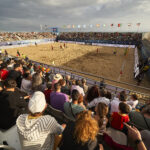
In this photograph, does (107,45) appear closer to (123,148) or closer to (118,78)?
(118,78)

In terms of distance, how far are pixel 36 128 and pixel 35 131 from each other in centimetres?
5

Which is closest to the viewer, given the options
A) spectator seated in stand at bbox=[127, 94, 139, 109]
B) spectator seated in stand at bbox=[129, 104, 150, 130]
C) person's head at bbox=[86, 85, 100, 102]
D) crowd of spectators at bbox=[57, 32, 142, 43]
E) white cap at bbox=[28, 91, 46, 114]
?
white cap at bbox=[28, 91, 46, 114]

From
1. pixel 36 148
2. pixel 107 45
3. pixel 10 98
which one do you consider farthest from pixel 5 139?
pixel 107 45

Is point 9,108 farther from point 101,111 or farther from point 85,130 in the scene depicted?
point 101,111

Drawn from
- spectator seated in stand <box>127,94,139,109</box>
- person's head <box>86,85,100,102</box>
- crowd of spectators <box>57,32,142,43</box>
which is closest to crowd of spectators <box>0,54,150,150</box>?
person's head <box>86,85,100,102</box>

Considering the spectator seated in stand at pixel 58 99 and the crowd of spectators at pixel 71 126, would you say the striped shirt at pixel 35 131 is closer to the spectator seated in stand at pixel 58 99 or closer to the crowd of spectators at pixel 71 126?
the crowd of spectators at pixel 71 126

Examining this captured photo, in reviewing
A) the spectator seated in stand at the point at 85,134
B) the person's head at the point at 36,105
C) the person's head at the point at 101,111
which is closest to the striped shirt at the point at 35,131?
the person's head at the point at 36,105

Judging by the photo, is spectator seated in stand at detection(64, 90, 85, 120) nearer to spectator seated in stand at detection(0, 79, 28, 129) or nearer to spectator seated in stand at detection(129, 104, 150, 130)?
spectator seated in stand at detection(0, 79, 28, 129)

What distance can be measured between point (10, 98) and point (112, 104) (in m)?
2.98

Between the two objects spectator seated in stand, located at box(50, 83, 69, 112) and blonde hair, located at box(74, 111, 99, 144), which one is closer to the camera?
blonde hair, located at box(74, 111, 99, 144)

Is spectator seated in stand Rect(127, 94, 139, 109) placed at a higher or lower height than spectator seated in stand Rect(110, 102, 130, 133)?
lower

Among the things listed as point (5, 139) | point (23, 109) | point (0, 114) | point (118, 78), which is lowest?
point (118, 78)

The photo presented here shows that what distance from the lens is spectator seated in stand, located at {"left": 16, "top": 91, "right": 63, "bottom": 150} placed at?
1.55 m

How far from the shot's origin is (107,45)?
104ft
